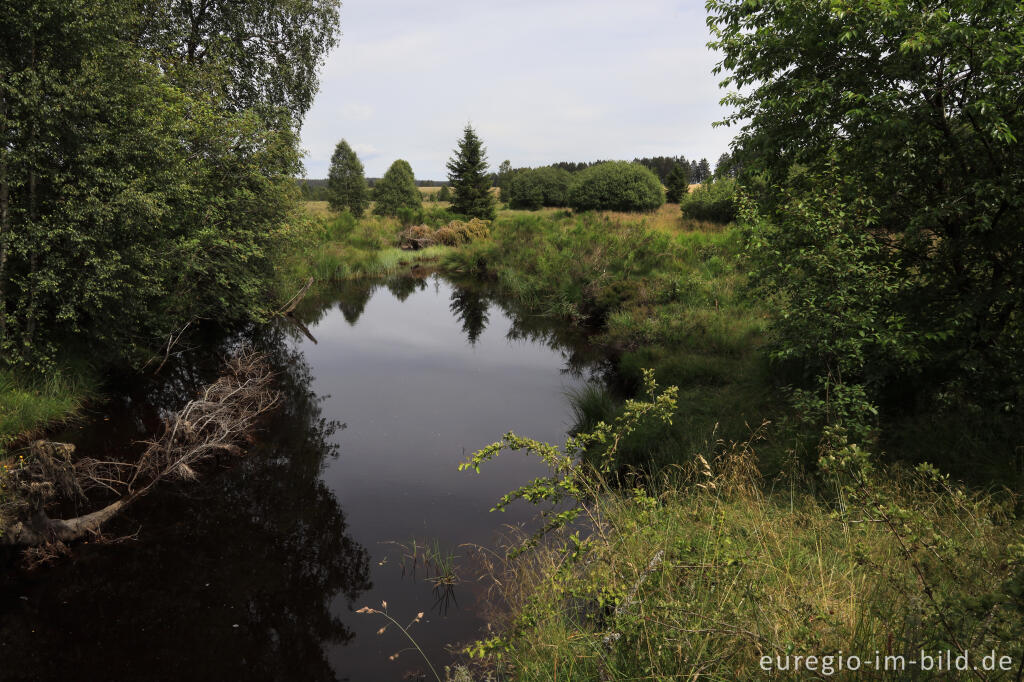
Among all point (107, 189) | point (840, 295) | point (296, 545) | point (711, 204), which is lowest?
point (296, 545)

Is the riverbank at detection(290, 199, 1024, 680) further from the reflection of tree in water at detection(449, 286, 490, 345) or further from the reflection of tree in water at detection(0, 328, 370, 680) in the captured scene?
the reflection of tree in water at detection(449, 286, 490, 345)

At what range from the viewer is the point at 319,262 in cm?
2616

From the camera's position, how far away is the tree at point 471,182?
144ft

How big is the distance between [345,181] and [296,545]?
51.8 metres

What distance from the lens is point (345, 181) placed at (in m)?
51.9

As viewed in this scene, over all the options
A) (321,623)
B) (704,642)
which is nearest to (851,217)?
(704,642)

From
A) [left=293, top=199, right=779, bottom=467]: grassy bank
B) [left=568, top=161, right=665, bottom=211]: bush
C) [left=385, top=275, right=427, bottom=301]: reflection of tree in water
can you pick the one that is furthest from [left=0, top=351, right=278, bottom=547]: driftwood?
[left=568, top=161, right=665, bottom=211]: bush

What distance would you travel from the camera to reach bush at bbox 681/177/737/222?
23516 mm

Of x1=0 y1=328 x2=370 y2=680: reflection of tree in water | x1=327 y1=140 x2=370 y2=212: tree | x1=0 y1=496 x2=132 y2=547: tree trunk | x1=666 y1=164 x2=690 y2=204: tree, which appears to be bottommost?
x1=0 y1=328 x2=370 y2=680: reflection of tree in water

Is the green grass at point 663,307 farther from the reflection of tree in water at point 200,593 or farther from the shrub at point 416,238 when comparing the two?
the shrub at point 416,238

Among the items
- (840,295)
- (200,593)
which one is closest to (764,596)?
(840,295)

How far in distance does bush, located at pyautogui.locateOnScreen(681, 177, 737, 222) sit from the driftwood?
21652 millimetres

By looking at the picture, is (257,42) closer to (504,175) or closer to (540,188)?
(540,188)

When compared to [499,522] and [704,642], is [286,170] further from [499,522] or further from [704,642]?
[704,642]
